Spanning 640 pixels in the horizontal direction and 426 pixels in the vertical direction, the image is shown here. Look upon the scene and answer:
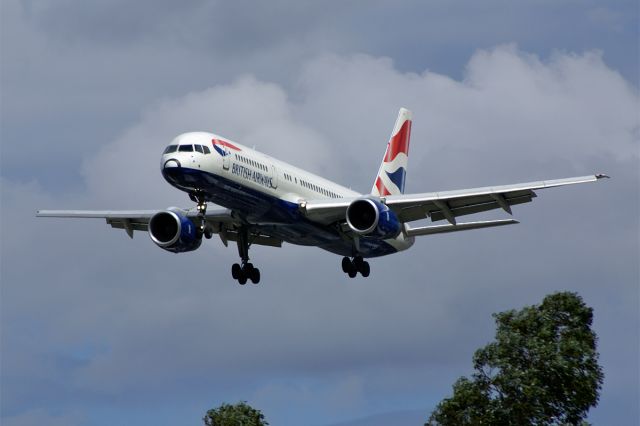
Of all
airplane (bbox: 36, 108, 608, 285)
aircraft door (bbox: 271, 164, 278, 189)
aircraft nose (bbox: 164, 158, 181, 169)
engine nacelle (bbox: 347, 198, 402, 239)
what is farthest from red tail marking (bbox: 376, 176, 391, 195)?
aircraft nose (bbox: 164, 158, 181, 169)

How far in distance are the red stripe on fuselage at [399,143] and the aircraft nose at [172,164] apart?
2102 centimetres

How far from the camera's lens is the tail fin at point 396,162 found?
67062 mm

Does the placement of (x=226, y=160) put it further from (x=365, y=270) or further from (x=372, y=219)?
(x=365, y=270)

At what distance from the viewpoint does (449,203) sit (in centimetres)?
5488

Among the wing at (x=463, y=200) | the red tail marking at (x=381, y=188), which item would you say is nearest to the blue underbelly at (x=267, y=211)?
the wing at (x=463, y=200)

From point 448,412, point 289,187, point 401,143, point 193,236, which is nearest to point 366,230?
point 289,187

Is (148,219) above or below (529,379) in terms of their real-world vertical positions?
above

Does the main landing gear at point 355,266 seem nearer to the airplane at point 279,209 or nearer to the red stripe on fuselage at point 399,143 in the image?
the airplane at point 279,209

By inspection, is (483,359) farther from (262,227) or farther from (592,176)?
(262,227)

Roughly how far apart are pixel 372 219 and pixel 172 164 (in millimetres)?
9158

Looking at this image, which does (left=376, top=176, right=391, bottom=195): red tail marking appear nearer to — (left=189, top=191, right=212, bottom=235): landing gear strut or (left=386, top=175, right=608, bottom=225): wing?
(left=386, top=175, right=608, bottom=225): wing

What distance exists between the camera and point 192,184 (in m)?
49.8

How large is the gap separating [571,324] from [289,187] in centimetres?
1359

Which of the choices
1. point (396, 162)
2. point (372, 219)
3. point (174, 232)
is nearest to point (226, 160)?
point (174, 232)
